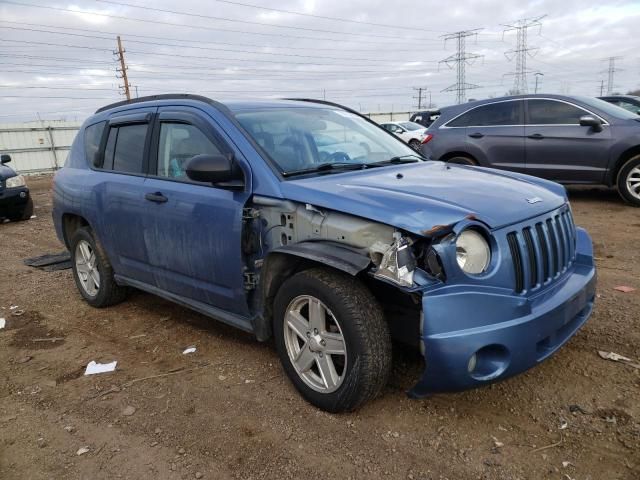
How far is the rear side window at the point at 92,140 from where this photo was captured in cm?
470

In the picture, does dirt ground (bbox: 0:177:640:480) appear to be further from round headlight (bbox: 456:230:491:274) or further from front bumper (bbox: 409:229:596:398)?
round headlight (bbox: 456:230:491:274)

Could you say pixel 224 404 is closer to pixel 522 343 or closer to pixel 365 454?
pixel 365 454

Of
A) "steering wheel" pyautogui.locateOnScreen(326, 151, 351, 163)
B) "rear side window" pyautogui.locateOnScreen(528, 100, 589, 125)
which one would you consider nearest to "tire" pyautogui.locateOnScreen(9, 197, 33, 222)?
"steering wheel" pyautogui.locateOnScreen(326, 151, 351, 163)

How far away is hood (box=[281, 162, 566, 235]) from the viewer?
102 inches

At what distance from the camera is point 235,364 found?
3.63 m

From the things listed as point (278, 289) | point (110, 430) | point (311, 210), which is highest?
point (311, 210)

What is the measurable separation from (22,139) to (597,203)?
24552 millimetres

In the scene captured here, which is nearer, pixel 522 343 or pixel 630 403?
pixel 522 343

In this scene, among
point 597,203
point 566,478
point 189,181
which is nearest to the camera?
point 566,478

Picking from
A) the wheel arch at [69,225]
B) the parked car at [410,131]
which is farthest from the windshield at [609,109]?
the parked car at [410,131]

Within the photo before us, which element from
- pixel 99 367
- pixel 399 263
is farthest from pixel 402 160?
pixel 99 367

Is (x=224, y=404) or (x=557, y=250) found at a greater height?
(x=557, y=250)

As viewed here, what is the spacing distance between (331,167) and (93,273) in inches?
111

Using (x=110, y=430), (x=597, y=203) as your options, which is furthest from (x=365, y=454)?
(x=597, y=203)
